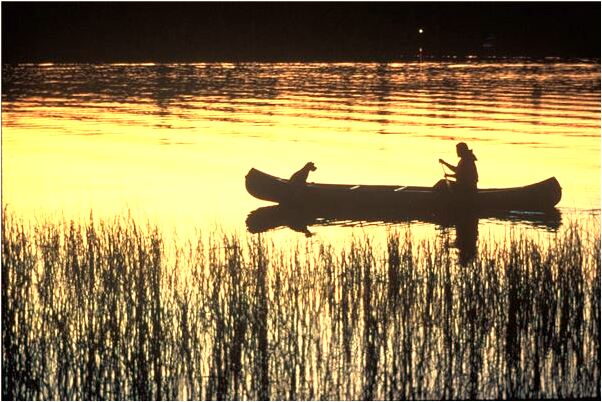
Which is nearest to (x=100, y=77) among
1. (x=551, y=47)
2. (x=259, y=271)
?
(x=551, y=47)

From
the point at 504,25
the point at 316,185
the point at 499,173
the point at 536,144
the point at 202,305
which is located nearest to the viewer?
the point at 202,305

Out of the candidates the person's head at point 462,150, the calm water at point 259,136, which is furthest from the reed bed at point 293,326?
the person's head at point 462,150

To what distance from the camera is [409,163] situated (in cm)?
2698

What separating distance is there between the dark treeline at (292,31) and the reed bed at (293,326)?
218 ft

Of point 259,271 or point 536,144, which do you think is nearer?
point 259,271

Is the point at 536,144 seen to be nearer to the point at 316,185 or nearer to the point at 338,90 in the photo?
the point at 316,185

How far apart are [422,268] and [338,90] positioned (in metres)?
45.0

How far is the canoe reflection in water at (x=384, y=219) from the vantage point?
1681cm

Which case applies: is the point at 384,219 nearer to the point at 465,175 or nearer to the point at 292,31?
the point at 465,175

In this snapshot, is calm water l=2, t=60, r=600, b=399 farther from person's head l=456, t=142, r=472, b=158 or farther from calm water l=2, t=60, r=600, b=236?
calm water l=2, t=60, r=600, b=236

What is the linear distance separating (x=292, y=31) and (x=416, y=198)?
284 ft

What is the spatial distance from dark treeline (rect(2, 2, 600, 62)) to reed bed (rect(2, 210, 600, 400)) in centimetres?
6635

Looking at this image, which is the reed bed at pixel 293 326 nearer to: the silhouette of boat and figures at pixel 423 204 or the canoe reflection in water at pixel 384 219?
the canoe reflection in water at pixel 384 219

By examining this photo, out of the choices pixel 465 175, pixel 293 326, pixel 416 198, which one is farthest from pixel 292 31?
pixel 293 326
